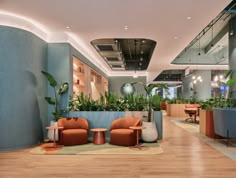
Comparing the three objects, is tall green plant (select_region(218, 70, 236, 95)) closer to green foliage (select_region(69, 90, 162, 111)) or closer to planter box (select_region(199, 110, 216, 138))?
planter box (select_region(199, 110, 216, 138))

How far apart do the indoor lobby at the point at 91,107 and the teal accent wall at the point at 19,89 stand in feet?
0.07

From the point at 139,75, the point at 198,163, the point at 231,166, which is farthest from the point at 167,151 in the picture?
the point at 139,75

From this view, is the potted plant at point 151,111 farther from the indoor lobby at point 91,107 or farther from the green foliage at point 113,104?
the green foliage at point 113,104

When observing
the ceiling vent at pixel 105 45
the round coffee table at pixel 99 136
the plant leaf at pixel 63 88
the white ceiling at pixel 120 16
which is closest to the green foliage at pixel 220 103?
the white ceiling at pixel 120 16

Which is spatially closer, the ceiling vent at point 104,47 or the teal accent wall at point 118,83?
the ceiling vent at point 104,47

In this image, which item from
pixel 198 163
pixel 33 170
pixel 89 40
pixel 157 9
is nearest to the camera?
pixel 33 170

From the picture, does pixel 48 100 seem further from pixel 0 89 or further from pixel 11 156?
pixel 11 156

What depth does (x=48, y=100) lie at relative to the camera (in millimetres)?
6441

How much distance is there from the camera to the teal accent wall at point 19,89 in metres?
5.54

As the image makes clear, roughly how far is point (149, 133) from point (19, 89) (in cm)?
353

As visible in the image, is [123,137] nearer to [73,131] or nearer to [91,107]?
[73,131]

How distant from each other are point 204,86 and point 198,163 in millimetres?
12277

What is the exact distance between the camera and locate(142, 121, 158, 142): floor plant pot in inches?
252

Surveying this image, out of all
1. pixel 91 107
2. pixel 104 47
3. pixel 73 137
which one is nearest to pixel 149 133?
pixel 91 107
